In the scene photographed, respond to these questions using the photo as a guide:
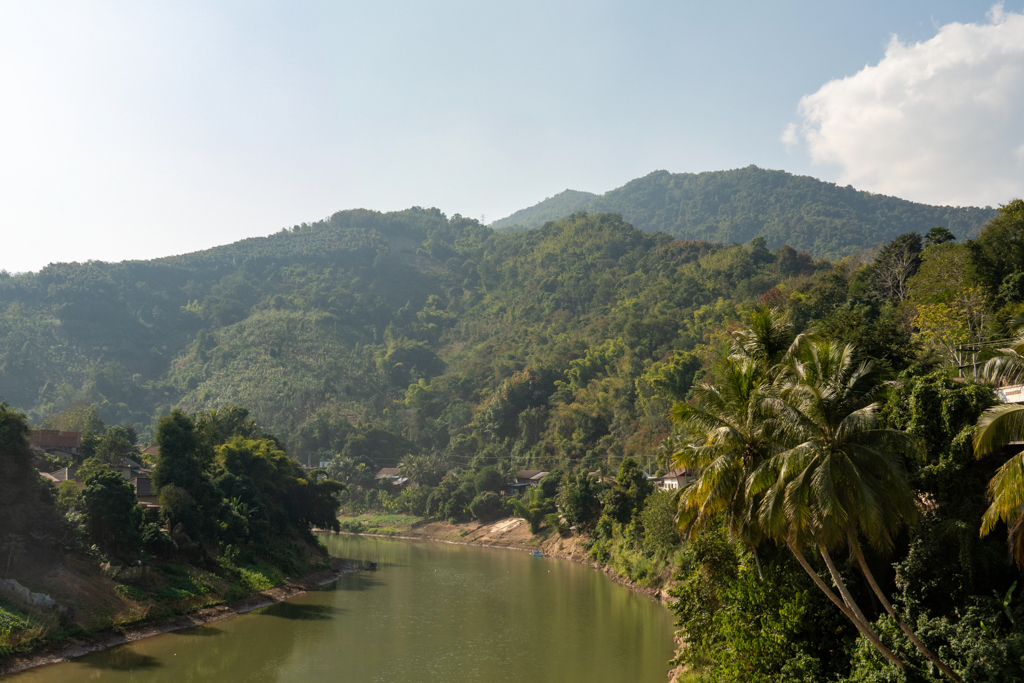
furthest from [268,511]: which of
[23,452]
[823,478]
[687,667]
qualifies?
[823,478]

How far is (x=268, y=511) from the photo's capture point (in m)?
47.8

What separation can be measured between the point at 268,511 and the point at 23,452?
65.4 feet

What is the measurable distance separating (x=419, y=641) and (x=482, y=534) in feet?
161

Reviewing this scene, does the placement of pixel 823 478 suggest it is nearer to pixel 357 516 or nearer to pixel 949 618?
pixel 949 618

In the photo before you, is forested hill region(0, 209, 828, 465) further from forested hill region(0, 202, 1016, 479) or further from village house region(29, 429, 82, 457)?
village house region(29, 429, 82, 457)

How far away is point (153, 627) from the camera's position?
3023cm

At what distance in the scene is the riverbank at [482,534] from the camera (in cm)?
6303

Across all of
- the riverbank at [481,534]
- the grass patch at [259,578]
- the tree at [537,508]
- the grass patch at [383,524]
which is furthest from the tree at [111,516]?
the grass patch at [383,524]

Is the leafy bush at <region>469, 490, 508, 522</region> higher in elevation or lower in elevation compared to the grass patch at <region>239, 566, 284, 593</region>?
lower

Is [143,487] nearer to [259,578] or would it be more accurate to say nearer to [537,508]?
[259,578]

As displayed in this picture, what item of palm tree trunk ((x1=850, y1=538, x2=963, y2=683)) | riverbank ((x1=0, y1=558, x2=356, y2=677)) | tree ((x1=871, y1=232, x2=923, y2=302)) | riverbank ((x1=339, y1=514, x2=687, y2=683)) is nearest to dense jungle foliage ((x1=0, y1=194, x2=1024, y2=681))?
palm tree trunk ((x1=850, y1=538, x2=963, y2=683))

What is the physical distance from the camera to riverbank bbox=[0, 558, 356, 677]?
24.0 metres

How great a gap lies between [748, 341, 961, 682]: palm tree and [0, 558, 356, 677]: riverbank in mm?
23954

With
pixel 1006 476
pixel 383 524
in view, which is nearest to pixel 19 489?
pixel 1006 476
